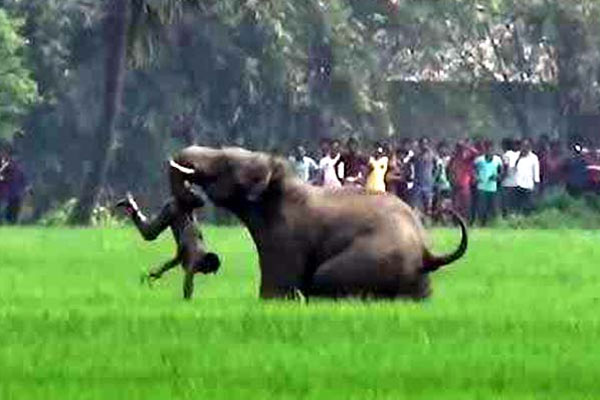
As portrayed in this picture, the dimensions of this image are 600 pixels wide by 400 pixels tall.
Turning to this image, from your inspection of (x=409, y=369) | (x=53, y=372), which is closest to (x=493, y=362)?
(x=409, y=369)

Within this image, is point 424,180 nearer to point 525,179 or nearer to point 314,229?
point 525,179

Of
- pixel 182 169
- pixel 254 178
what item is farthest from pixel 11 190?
pixel 182 169

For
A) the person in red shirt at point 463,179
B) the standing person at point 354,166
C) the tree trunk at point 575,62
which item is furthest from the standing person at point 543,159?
the tree trunk at point 575,62

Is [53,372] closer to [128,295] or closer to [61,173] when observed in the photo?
[128,295]

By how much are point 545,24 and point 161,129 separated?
11507 mm

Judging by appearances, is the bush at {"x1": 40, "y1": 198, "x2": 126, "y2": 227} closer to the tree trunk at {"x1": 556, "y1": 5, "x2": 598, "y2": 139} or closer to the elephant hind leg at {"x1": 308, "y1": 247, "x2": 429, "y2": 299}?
the tree trunk at {"x1": 556, "y1": 5, "x2": 598, "y2": 139}

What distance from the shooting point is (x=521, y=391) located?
45.8ft

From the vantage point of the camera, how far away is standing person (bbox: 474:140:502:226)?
54250 mm

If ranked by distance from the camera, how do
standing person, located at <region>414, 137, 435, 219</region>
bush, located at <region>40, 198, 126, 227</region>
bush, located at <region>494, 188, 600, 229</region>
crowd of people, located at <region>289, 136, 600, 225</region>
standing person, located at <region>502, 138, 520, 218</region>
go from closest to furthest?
bush, located at <region>494, 188, 600, 229</region> → crowd of people, located at <region>289, 136, 600, 225</region> → standing person, located at <region>414, 137, 435, 219</region> → standing person, located at <region>502, 138, 520, 218</region> → bush, located at <region>40, 198, 126, 227</region>

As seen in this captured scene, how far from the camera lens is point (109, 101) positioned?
56.2 meters

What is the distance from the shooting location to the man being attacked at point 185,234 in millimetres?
21531

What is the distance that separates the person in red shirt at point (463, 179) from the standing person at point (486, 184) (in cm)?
35

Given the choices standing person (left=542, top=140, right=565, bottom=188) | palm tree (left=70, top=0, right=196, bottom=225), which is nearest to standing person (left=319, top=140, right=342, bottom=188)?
palm tree (left=70, top=0, right=196, bottom=225)

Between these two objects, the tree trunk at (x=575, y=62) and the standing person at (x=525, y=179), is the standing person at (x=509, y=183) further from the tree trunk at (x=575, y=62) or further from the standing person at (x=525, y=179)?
the tree trunk at (x=575, y=62)
